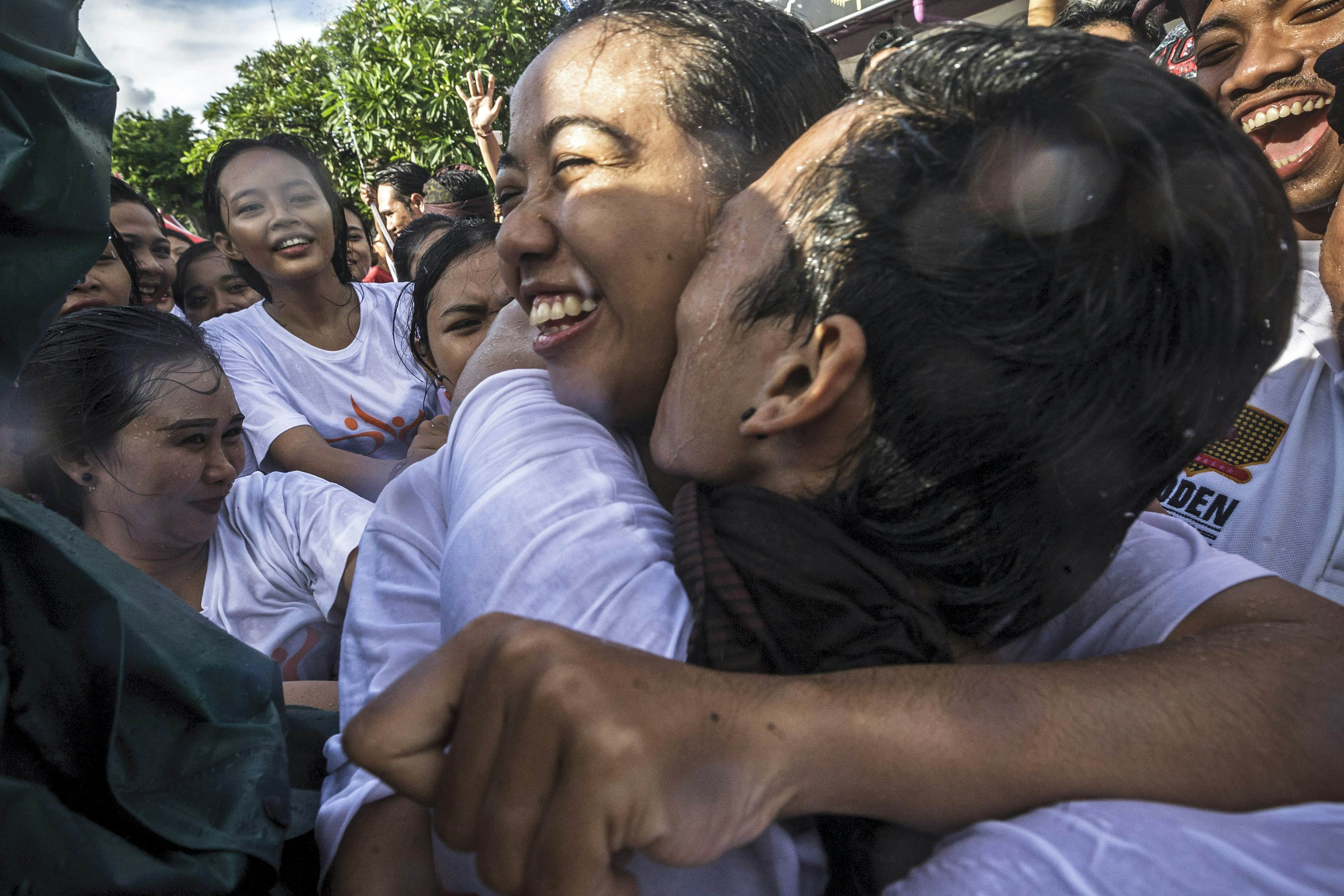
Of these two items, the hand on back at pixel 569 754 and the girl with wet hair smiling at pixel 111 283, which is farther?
the girl with wet hair smiling at pixel 111 283

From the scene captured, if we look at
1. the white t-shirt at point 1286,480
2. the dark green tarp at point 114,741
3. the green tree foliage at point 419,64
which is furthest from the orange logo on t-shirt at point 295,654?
the green tree foliage at point 419,64

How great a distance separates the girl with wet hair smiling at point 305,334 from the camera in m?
3.64

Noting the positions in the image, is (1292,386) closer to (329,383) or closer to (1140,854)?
(1140,854)

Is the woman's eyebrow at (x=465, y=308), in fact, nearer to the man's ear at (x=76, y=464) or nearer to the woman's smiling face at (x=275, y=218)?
the man's ear at (x=76, y=464)

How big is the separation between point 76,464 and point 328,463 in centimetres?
90

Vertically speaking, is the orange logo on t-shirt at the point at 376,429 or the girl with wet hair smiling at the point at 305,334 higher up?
the girl with wet hair smiling at the point at 305,334

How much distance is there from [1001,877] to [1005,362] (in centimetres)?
58

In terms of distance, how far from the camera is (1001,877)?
809 millimetres

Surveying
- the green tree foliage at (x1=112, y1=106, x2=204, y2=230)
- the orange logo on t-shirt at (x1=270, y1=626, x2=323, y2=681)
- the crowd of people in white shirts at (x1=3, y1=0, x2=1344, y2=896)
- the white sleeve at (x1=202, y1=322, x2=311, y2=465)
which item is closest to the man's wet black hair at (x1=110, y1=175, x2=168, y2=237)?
the white sleeve at (x1=202, y1=322, x2=311, y2=465)

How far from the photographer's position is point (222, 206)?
4500 millimetres

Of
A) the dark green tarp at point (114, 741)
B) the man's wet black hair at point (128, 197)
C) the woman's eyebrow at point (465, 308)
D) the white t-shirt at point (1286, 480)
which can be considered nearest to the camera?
the dark green tarp at point (114, 741)

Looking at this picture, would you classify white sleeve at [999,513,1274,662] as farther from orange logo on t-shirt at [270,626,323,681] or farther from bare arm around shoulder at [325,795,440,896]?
orange logo on t-shirt at [270,626,323,681]

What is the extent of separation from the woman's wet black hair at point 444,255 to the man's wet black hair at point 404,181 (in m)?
3.92

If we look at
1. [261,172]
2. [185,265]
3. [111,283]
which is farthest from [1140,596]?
[185,265]
